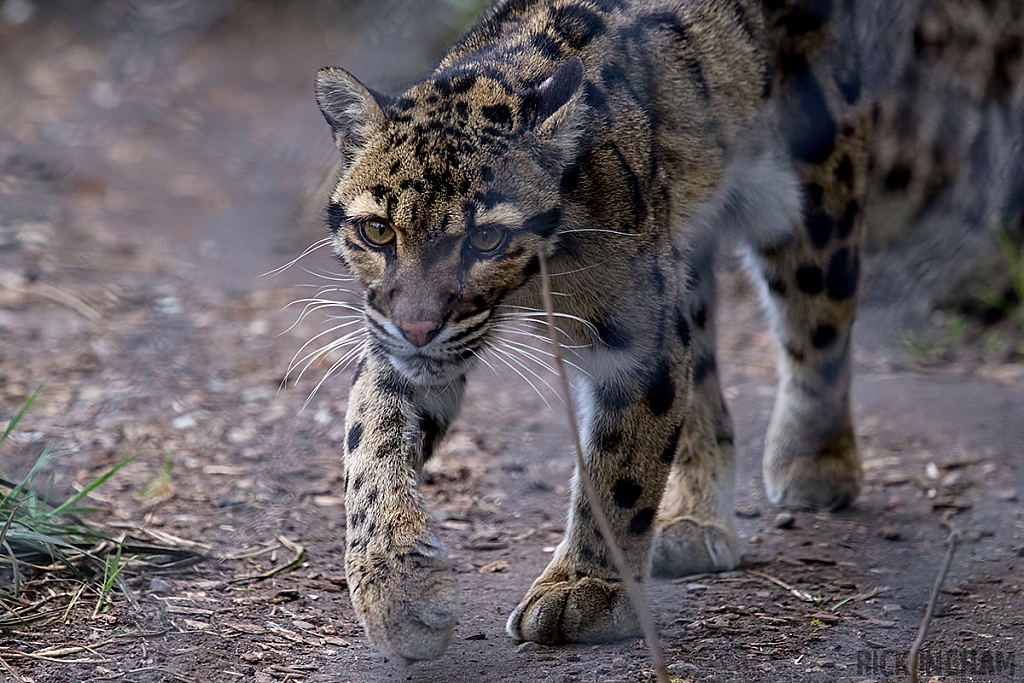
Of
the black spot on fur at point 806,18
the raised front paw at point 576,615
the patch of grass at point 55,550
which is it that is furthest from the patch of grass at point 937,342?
the patch of grass at point 55,550

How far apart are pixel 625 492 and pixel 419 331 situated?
0.72 m

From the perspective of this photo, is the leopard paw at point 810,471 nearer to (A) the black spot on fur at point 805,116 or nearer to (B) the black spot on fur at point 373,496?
(A) the black spot on fur at point 805,116

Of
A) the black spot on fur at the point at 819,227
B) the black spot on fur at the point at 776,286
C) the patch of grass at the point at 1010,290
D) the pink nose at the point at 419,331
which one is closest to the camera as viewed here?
the pink nose at the point at 419,331

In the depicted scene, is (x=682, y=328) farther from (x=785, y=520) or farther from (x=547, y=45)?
(x=785, y=520)

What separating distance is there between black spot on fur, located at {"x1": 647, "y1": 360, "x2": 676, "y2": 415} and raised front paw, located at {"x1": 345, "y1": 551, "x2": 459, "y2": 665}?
0.67 m

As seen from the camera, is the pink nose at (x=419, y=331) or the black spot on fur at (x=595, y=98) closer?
the pink nose at (x=419, y=331)

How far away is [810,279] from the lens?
3.54 m

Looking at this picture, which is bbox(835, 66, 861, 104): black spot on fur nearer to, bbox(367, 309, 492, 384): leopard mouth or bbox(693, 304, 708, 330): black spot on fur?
bbox(693, 304, 708, 330): black spot on fur

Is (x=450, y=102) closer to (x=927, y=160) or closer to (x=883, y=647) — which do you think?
(x=883, y=647)

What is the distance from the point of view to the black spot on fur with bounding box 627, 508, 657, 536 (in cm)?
269

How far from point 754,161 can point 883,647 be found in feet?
4.81

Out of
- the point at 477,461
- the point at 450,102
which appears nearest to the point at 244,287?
the point at 477,461

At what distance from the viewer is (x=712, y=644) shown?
2566 millimetres

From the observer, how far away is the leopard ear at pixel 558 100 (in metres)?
2.47
